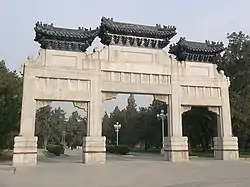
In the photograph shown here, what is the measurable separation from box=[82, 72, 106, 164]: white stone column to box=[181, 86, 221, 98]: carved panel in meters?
5.35

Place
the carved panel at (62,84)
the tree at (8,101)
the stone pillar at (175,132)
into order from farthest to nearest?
1. the tree at (8,101)
2. the stone pillar at (175,132)
3. the carved panel at (62,84)

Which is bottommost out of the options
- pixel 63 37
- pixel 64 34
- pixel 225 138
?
pixel 225 138

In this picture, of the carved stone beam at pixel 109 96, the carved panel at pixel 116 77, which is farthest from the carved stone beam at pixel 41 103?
the carved panel at pixel 116 77

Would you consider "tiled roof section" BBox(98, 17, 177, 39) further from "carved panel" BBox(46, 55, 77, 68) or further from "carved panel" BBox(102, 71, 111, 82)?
"carved panel" BBox(46, 55, 77, 68)

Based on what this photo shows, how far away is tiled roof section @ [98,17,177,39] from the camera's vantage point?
1870cm

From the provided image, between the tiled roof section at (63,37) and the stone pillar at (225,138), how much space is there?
9060 millimetres

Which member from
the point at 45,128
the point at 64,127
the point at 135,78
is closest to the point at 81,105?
the point at 135,78

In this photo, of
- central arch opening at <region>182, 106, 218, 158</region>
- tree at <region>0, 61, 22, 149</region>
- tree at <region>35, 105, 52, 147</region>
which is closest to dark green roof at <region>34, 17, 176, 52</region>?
tree at <region>0, 61, 22, 149</region>

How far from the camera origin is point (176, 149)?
59.7 feet

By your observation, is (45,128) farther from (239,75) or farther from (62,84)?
(62,84)

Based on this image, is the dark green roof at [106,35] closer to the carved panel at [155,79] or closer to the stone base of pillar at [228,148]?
the carved panel at [155,79]

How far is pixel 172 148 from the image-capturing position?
18.1m

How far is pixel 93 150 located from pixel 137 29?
7.70 metres

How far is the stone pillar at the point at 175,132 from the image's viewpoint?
1820 cm
